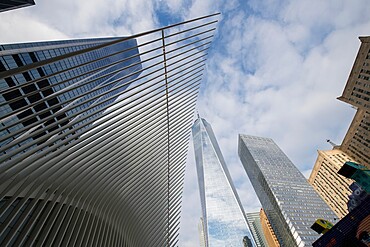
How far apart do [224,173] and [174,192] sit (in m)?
153

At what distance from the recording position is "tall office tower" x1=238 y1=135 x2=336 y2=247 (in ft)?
339

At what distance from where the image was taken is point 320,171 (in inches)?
4648

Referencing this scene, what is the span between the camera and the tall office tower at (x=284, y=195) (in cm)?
10325

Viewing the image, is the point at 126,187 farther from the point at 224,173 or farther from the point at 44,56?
the point at 224,173

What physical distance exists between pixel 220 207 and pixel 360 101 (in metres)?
120

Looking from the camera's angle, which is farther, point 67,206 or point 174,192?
point 174,192

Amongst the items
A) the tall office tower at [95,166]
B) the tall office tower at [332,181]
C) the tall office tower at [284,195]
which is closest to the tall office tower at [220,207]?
the tall office tower at [284,195]

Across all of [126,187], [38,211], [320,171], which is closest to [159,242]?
[126,187]

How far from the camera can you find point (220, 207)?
550ft

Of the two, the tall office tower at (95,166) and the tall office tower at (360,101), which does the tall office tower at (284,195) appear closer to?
the tall office tower at (360,101)

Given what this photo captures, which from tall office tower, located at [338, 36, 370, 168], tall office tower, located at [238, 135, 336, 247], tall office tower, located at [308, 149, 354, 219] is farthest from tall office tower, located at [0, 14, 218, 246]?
tall office tower, located at [308, 149, 354, 219]

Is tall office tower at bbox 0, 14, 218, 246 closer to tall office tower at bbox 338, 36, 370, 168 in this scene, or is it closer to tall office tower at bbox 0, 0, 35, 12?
tall office tower at bbox 0, 0, 35, 12

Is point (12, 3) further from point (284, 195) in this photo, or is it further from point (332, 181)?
point (332, 181)

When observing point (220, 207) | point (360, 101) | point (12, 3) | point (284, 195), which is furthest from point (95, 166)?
point (220, 207)
